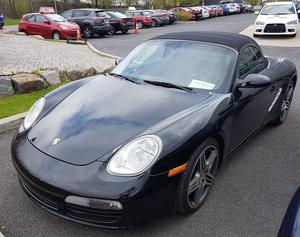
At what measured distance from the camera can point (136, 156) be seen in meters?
2.33

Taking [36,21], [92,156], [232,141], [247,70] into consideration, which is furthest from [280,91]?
[36,21]

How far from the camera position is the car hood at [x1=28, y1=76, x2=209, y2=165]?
2.44 metres

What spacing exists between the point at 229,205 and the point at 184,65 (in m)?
1.52

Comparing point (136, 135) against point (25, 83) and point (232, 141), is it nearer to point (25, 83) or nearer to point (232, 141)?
point (232, 141)

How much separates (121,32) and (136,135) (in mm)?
20220

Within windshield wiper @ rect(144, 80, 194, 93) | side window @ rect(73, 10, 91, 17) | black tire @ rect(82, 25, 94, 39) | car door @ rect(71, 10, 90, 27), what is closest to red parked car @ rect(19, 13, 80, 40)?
black tire @ rect(82, 25, 94, 39)

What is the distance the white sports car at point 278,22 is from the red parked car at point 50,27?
9144 millimetres

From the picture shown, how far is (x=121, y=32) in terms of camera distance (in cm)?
2169

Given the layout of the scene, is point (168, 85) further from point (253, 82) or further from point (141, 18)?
point (141, 18)

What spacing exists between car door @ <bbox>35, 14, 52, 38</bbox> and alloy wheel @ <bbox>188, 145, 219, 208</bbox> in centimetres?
1531

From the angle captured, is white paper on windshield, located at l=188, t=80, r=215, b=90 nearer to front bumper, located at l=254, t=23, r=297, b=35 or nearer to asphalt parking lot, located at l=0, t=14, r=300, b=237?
asphalt parking lot, located at l=0, t=14, r=300, b=237

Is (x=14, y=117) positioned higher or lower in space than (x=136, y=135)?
lower

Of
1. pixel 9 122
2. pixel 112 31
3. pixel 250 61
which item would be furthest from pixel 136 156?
pixel 112 31

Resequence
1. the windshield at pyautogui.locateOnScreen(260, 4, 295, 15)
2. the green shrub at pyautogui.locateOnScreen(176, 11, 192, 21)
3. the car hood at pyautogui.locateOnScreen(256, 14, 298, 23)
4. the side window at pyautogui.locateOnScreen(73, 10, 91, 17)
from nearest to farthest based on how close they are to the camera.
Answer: the car hood at pyautogui.locateOnScreen(256, 14, 298, 23) < the windshield at pyautogui.locateOnScreen(260, 4, 295, 15) < the side window at pyautogui.locateOnScreen(73, 10, 91, 17) < the green shrub at pyautogui.locateOnScreen(176, 11, 192, 21)
